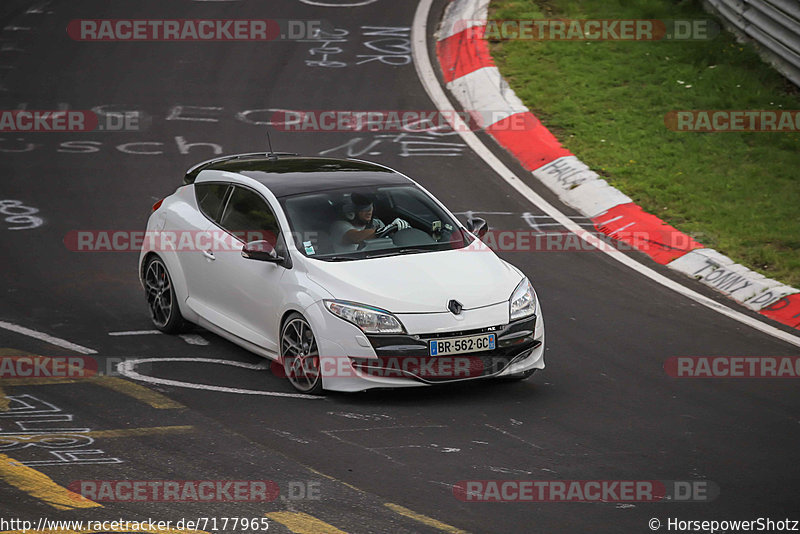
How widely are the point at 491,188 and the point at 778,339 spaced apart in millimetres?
4915

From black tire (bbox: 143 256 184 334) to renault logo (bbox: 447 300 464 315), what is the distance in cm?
293

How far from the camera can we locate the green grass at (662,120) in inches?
513

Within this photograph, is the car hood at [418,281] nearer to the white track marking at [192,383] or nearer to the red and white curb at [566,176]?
the white track marking at [192,383]

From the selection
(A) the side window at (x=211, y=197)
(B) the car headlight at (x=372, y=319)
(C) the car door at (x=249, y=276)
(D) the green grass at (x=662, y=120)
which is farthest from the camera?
(D) the green grass at (x=662, y=120)

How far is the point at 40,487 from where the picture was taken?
6.54m

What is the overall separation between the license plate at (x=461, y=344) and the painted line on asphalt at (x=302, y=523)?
89.8 inches

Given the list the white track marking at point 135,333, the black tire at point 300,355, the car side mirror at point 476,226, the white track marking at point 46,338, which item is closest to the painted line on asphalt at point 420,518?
the black tire at point 300,355

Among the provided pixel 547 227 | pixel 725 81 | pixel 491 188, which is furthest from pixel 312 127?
pixel 725 81

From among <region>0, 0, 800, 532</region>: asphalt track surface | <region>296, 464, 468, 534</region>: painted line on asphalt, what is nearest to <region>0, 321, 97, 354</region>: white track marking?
<region>0, 0, 800, 532</region>: asphalt track surface

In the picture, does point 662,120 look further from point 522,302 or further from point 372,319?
point 372,319

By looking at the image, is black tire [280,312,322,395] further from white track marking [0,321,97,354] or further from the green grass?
the green grass

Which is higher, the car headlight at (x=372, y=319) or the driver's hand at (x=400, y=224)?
the driver's hand at (x=400, y=224)

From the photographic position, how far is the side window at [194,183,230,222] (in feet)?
32.7

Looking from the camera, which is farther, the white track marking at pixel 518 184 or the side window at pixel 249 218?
the white track marking at pixel 518 184
